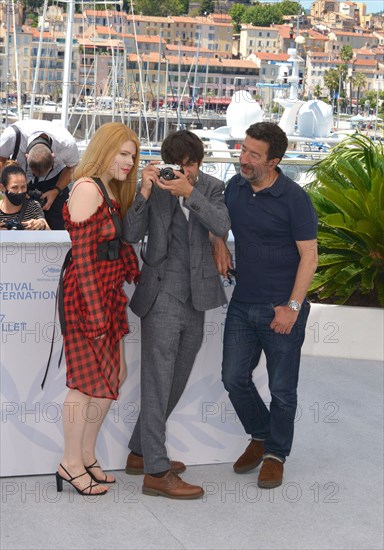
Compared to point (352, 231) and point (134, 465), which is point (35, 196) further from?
point (352, 231)

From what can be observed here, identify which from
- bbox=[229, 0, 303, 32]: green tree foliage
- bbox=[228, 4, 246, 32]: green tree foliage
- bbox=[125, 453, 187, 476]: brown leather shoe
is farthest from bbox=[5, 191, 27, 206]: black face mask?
bbox=[228, 4, 246, 32]: green tree foliage

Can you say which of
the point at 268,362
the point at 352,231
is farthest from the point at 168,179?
the point at 352,231

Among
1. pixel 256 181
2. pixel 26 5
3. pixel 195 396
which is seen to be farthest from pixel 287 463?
pixel 26 5

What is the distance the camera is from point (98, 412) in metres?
4.13

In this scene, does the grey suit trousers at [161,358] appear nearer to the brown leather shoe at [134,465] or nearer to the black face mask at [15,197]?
the brown leather shoe at [134,465]

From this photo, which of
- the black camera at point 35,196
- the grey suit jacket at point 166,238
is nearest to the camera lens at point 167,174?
the grey suit jacket at point 166,238

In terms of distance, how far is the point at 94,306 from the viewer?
153 inches

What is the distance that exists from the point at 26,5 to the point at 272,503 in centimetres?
5448

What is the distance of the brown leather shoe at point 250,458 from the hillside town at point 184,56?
1060 inches

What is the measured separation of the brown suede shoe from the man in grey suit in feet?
1.04

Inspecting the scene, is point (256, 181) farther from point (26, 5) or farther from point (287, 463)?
point (26, 5)

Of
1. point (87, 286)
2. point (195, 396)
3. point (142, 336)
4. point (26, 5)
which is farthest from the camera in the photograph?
point (26, 5)

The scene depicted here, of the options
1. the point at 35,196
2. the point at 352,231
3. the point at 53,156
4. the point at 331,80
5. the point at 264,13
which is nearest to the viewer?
the point at 35,196

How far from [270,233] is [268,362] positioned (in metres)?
0.59
